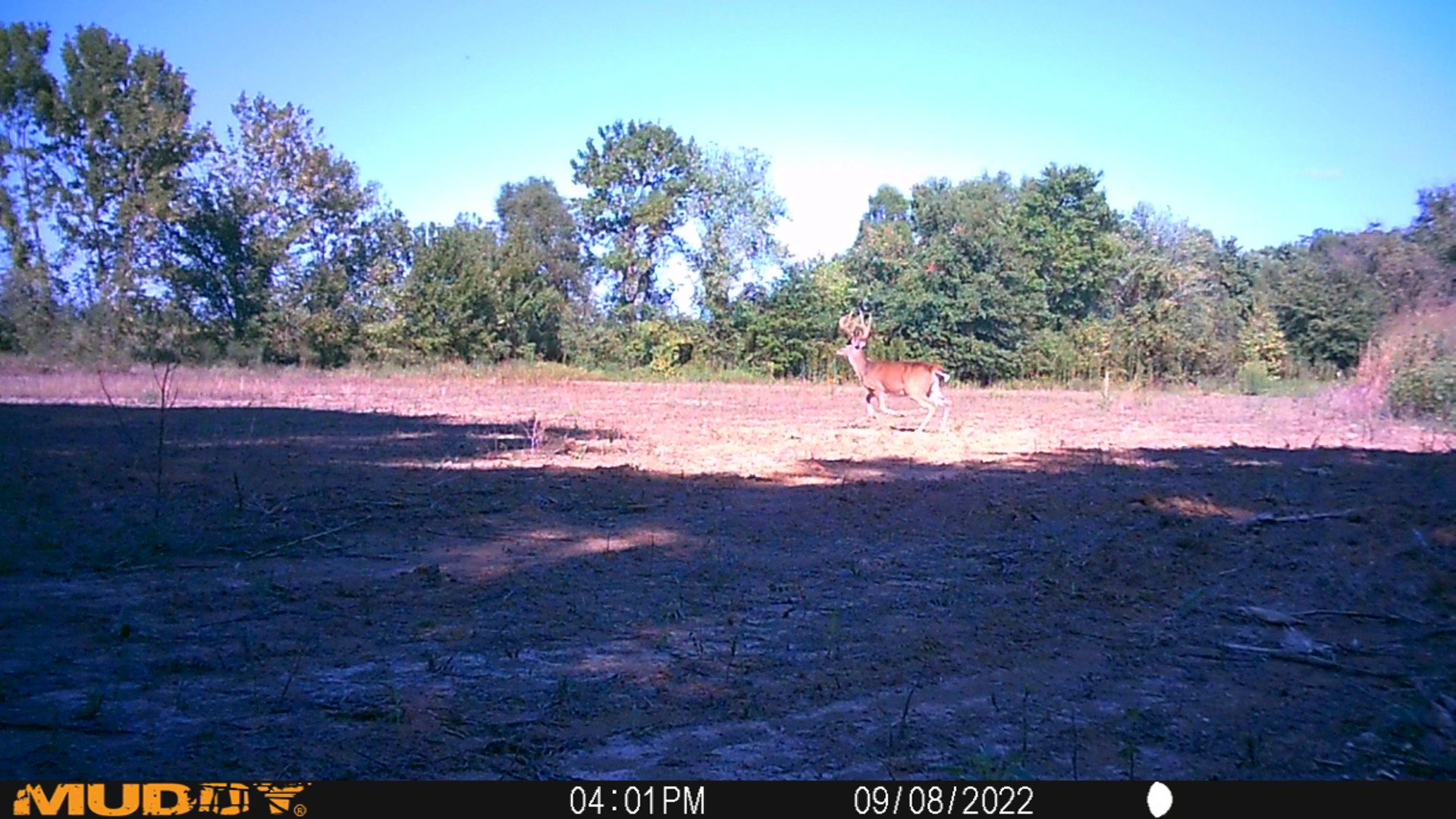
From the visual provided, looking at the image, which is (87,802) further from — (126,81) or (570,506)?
(126,81)

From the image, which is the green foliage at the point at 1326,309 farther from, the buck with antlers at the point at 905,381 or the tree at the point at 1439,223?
the buck with antlers at the point at 905,381

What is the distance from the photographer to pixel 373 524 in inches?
344

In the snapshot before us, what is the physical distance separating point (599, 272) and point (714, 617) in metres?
44.2

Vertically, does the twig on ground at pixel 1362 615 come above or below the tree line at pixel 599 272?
below

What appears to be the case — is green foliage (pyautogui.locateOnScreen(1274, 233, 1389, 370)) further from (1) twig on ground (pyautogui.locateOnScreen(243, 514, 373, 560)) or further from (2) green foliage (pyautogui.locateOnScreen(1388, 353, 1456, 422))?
(1) twig on ground (pyautogui.locateOnScreen(243, 514, 373, 560))

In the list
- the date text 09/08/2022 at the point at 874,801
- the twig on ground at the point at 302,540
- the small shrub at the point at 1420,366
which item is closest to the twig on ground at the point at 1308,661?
the date text 09/08/2022 at the point at 874,801

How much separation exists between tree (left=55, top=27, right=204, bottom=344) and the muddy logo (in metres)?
38.3

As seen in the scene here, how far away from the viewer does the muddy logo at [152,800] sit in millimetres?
3328

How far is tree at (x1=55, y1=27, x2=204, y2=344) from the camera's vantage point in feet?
121

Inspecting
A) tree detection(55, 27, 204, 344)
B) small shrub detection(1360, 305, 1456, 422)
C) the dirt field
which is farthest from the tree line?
the dirt field

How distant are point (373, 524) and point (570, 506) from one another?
5.92 feet

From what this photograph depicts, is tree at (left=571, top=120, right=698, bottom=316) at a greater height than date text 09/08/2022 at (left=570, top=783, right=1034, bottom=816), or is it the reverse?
tree at (left=571, top=120, right=698, bottom=316)

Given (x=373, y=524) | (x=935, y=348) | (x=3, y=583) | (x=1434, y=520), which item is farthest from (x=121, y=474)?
Result: (x=935, y=348)

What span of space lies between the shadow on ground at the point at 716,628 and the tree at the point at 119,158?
3137cm
